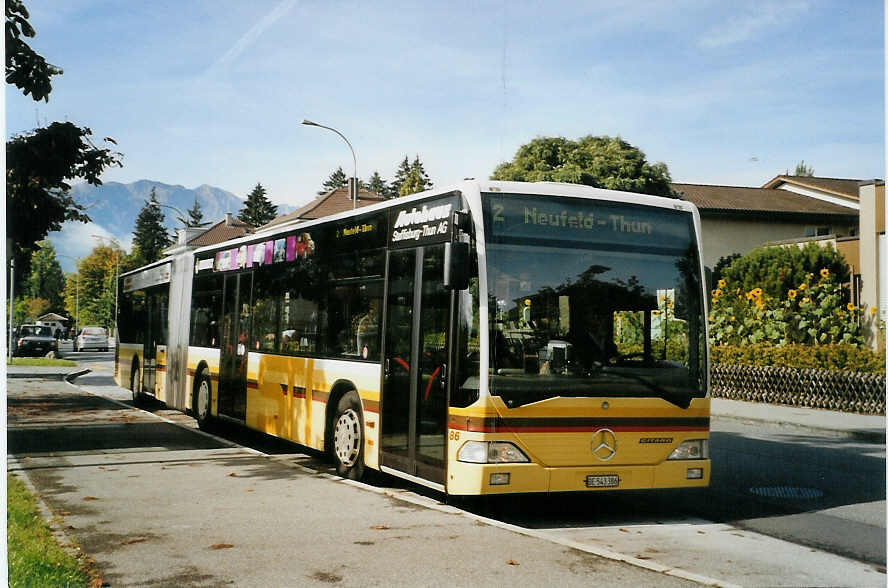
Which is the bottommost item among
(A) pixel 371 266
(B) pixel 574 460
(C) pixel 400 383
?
(B) pixel 574 460

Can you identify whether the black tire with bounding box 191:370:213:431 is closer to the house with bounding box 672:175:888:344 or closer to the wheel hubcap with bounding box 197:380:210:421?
the wheel hubcap with bounding box 197:380:210:421

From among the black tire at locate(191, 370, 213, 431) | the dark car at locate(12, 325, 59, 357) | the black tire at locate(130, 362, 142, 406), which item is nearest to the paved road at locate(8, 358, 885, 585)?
the black tire at locate(191, 370, 213, 431)

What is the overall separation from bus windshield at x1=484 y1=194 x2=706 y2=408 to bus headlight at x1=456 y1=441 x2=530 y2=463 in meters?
0.36

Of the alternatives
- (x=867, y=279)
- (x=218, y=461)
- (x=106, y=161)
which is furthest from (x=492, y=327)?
(x=867, y=279)

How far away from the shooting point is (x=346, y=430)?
10.6m

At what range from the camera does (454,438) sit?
8.26 meters

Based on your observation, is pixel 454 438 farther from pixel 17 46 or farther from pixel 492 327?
pixel 17 46

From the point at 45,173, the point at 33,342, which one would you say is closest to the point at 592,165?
the point at 45,173

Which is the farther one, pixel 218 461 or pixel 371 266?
pixel 218 461

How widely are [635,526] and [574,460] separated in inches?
34.8

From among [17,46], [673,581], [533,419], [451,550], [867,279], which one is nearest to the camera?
[673,581]

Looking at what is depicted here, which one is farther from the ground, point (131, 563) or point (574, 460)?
point (574, 460)

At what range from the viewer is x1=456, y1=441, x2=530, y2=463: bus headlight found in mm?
7984

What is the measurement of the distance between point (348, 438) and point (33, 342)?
5089 centimetres
